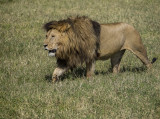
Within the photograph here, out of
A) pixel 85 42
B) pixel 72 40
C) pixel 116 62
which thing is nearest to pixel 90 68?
pixel 85 42

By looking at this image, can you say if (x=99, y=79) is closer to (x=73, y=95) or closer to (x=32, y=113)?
(x=73, y=95)

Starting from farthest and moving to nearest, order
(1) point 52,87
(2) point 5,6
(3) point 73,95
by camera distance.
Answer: (2) point 5,6, (1) point 52,87, (3) point 73,95

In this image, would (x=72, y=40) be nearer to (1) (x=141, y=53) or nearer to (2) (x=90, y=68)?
(2) (x=90, y=68)

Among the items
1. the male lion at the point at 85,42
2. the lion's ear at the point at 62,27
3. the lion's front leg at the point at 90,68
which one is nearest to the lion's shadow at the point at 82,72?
the lion's front leg at the point at 90,68

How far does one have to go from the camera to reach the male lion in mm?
6223

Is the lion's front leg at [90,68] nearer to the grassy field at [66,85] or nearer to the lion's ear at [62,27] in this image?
the grassy field at [66,85]

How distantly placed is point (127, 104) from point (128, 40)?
8.55 feet

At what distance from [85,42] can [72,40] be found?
321mm

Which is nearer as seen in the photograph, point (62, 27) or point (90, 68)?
point (62, 27)

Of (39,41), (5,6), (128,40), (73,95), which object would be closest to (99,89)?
(73,95)

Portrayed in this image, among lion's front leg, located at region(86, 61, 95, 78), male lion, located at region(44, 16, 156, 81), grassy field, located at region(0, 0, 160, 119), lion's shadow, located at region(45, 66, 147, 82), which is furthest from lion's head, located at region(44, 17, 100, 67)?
lion's shadow, located at region(45, 66, 147, 82)

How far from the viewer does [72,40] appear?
6.28 metres

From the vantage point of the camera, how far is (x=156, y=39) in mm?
10836

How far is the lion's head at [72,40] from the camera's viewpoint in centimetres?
621
